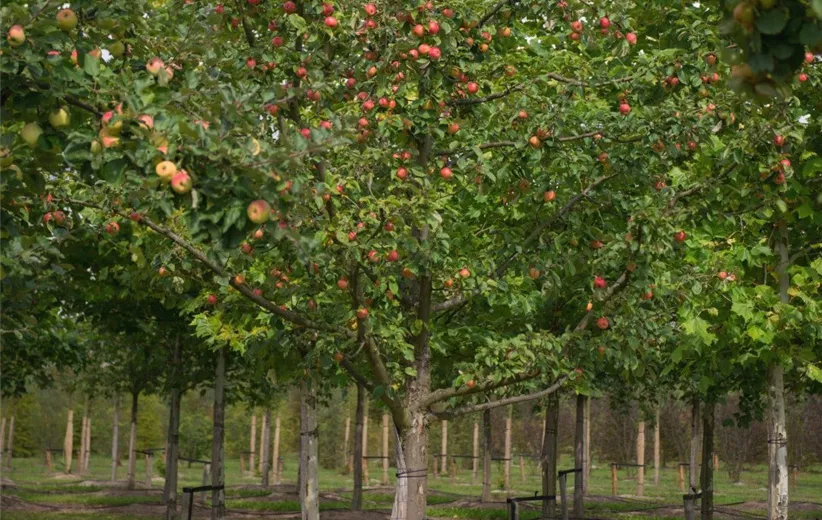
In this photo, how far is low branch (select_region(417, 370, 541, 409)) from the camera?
29.9ft

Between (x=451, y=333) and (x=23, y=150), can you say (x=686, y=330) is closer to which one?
(x=451, y=333)

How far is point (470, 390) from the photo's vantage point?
9203mm

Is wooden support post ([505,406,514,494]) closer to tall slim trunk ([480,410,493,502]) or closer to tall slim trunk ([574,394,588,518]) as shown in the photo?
tall slim trunk ([480,410,493,502])

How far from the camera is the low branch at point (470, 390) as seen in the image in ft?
29.9

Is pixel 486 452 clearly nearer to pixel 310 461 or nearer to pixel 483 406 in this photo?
pixel 310 461

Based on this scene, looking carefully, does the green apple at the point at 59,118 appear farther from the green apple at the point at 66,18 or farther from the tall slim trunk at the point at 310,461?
the tall slim trunk at the point at 310,461

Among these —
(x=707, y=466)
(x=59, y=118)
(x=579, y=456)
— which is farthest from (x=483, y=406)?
(x=579, y=456)

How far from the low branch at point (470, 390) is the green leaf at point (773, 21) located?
589 centimetres

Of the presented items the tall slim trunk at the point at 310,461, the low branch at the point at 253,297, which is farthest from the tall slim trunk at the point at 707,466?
the low branch at the point at 253,297

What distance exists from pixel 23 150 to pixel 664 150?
18.2ft

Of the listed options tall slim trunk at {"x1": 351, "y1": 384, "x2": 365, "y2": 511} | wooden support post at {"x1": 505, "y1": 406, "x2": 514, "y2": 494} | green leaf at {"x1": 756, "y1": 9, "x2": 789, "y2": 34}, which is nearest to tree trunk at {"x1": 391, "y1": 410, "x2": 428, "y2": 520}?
green leaf at {"x1": 756, "y1": 9, "x2": 789, "y2": 34}

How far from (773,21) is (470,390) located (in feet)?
20.2

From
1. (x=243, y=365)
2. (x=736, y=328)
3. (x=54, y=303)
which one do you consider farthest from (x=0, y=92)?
(x=243, y=365)

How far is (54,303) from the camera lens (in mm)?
15836
